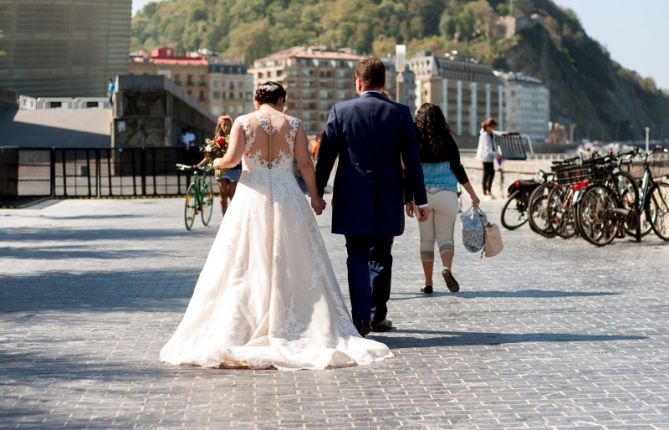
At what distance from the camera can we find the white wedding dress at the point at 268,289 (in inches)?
344

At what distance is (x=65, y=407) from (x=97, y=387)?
23.8 inches

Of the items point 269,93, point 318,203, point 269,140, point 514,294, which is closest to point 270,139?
point 269,140

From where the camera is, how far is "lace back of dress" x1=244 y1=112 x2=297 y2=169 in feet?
30.9

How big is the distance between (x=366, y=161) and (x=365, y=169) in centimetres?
5

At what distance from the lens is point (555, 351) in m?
9.18

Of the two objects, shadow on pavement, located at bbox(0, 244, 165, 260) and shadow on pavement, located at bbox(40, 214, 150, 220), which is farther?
shadow on pavement, located at bbox(40, 214, 150, 220)

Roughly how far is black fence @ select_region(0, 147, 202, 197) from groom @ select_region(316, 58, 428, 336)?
24030 millimetres

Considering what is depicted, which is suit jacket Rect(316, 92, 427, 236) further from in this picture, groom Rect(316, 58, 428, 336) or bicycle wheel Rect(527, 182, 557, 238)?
bicycle wheel Rect(527, 182, 557, 238)

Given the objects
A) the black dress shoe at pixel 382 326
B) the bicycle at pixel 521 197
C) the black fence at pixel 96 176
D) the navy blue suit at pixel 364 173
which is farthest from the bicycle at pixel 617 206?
the black fence at pixel 96 176

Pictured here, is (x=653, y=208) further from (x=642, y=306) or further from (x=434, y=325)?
(x=434, y=325)

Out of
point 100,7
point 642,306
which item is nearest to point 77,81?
point 100,7

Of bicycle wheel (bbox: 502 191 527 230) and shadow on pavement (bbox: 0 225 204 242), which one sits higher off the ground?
bicycle wheel (bbox: 502 191 527 230)

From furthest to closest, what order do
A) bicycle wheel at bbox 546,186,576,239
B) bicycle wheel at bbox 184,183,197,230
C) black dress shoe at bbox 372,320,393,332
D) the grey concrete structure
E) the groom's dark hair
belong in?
the grey concrete structure
bicycle wheel at bbox 184,183,197,230
bicycle wheel at bbox 546,186,576,239
black dress shoe at bbox 372,320,393,332
the groom's dark hair

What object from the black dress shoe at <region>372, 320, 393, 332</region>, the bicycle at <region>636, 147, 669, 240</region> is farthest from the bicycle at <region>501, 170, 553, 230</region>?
the black dress shoe at <region>372, 320, 393, 332</region>
